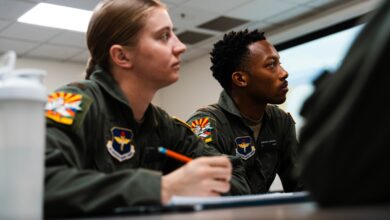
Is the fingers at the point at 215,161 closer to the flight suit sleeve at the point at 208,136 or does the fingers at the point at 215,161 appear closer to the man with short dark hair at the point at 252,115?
the flight suit sleeve at the point at 208,136

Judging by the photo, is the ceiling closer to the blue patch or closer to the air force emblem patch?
the blue patch

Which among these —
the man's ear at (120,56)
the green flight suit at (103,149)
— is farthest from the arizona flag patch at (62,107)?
the man's ear at (120,56)

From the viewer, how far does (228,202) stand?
799 millimetres

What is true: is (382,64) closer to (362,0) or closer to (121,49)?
(121,49)

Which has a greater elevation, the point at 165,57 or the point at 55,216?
the point at 165,57

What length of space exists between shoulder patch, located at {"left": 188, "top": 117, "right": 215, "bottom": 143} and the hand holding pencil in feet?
2.92

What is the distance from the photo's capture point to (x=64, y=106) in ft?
3.68

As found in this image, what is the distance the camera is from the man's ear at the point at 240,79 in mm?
2447

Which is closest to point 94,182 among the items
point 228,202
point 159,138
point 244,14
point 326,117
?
point 228,202

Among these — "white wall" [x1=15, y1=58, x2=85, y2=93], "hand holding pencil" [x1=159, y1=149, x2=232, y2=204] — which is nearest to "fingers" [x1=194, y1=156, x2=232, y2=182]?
"hand holding pencil" [x1=159, y1=149, x2=232, y2=204]

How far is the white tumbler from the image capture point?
644mm

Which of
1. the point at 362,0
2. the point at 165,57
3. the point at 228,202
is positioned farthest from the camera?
the point at 362,0

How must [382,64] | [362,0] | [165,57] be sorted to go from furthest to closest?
1. [362,0]
2. [165,57]
3. [382,64]

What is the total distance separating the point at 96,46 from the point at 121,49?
0.08 m
